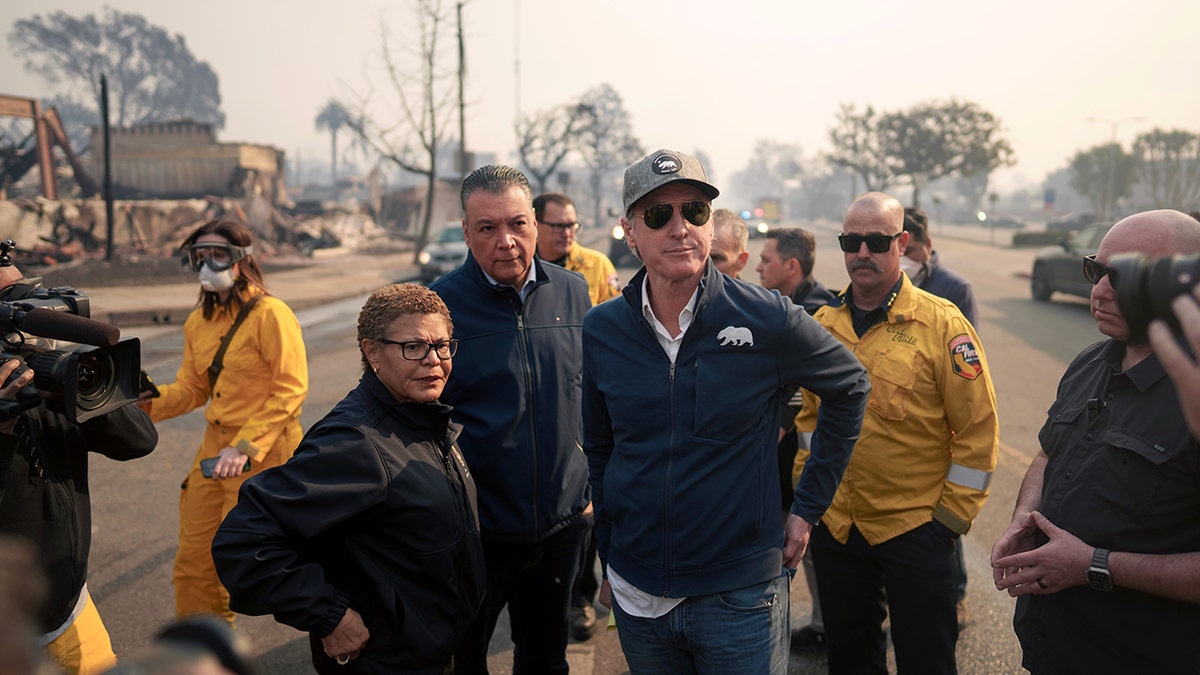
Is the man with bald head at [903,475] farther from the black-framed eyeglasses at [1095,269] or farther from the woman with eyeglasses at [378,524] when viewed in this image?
the woman with eyeglasses at [378,524]

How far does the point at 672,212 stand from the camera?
2.32 metres

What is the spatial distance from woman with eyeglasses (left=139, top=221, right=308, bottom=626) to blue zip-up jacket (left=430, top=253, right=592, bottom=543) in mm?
1049

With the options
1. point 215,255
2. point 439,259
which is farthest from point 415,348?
point 439,259

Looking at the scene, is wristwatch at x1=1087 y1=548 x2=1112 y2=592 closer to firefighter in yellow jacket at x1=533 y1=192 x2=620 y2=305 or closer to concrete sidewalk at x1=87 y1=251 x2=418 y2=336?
firefighter in yellow jacket at x1=533 y1=192 x2=620 y2=305

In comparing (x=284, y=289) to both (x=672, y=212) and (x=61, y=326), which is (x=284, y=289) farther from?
(x=672, y=212)

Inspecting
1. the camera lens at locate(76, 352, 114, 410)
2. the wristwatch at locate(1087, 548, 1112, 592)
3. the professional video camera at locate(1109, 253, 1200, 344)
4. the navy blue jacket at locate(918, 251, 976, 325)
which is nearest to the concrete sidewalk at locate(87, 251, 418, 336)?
the camera lens at locate(76, 352, 114, 410)

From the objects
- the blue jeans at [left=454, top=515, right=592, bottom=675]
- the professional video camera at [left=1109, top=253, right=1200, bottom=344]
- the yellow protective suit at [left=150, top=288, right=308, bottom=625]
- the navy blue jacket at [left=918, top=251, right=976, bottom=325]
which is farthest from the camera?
the navy blue jacket at [left=918, top=251, right=976, bottom=325]

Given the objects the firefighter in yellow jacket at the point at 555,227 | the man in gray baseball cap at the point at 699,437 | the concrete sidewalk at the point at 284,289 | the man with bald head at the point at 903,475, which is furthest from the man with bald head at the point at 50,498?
the concrete sidewalk at the point at 284,289

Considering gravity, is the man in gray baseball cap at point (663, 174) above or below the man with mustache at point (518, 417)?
above

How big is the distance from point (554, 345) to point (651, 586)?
1108 millimetres

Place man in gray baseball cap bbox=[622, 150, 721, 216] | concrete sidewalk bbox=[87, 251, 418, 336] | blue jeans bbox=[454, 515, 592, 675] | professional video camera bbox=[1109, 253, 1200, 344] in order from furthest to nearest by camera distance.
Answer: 1. concrete sidewalk bbox=[87, 251, 418, 336]
2. blue jeans bbox=[454, 515, 592, 675]
3. man in gray baseball cap bbox=[622, 150, 721, 216]
4. professional video camera bbox=[1109, 253, 1200, 344]

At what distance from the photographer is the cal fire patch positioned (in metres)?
2.78

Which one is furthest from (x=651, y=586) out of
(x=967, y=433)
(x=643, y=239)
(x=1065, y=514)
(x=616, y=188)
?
(x=616, y=188)

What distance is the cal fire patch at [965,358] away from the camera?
278 cm
